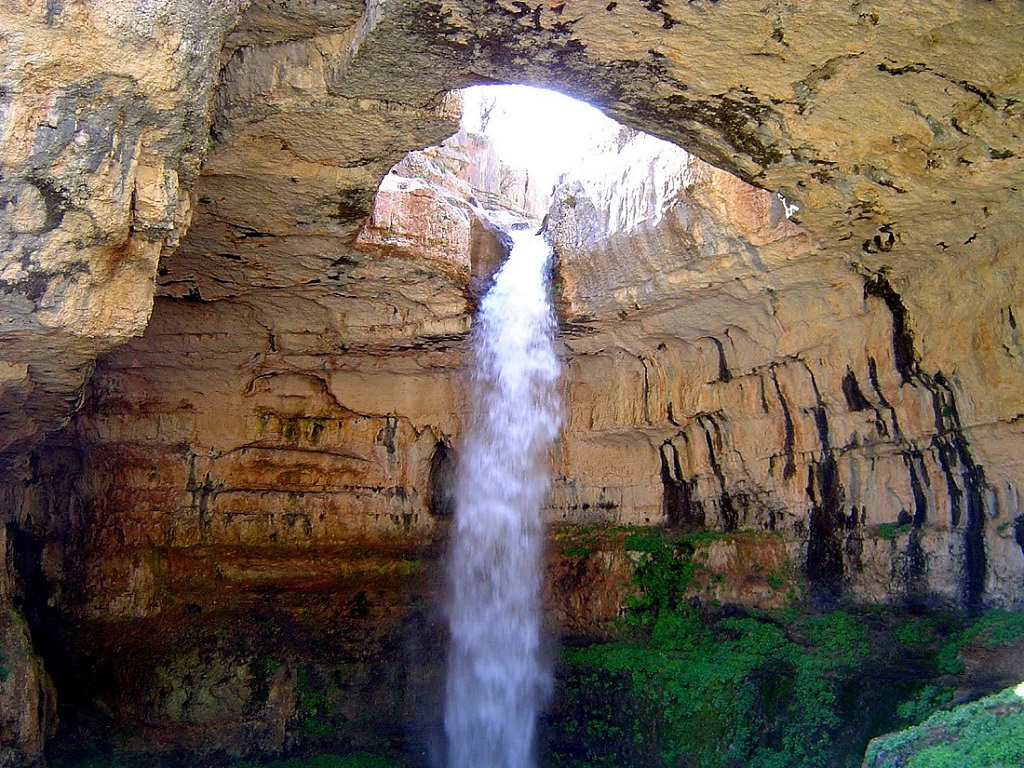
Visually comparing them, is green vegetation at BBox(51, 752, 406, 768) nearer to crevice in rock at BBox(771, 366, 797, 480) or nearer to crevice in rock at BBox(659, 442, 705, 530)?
crevice in rock at BBox(659, 442, 705, 530)

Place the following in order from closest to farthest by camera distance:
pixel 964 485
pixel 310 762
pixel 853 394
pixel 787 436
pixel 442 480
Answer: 1. pixel 964 485
2. pixel 853 394
3. pixel 787 436
4. pixel 310 762
5. pixel 442 480

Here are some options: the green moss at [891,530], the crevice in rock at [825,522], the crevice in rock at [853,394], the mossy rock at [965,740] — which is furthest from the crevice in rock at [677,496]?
the mossy rock at [965,740]

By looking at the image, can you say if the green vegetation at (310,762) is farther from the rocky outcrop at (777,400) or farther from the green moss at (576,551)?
the rocky outcrop at (777,400)

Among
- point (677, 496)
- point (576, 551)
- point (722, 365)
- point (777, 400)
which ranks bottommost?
point (576, 551)

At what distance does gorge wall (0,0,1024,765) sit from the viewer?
5762mm

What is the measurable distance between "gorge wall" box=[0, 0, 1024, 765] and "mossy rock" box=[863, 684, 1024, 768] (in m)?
3.61

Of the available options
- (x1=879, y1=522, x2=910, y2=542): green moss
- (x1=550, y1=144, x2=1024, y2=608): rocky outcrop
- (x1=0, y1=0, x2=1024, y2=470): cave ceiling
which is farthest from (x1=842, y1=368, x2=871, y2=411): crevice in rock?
(x1=879, y1=522, x2=910, y2=542): green moss

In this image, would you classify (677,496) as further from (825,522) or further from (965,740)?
(965,740)

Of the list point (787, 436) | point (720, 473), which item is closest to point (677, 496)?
point (720, 473)

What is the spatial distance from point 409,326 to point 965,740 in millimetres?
8276

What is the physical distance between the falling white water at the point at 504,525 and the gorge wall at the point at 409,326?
40 centimetres

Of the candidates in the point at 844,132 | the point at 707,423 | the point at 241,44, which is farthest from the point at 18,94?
the point at 707,423

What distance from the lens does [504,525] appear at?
13.4 meters

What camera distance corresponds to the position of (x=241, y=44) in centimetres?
651
